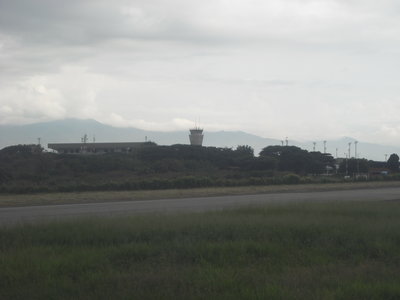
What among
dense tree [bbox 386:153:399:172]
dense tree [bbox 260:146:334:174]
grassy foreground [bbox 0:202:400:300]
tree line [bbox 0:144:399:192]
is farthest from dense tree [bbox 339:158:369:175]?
grassy foreground [bbox 0:202:400:300]

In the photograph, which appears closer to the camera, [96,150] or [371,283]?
[371,283]

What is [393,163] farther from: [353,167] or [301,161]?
[301,161]

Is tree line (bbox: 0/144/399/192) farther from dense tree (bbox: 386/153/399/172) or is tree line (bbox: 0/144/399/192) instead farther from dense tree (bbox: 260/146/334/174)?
dense tree (bbox: 386/153/399/172)

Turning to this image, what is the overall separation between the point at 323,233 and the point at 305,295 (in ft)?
16.7

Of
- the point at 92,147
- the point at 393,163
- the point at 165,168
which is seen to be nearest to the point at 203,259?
the point at 165,168

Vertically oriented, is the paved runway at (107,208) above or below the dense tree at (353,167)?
below

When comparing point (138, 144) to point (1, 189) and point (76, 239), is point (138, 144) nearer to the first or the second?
point (1, 189)

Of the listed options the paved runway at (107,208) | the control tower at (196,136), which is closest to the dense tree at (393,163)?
the control tower at (196,136)

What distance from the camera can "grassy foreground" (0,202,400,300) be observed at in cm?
798

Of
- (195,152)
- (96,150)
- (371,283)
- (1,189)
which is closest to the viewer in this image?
(371,283)

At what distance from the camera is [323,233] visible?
41.4ft

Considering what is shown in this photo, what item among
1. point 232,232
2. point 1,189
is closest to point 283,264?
→ point 232,232

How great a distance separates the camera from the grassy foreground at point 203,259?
7980mm

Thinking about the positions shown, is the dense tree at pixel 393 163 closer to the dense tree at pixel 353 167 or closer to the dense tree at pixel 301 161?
the dense tree at pixel 353 167
